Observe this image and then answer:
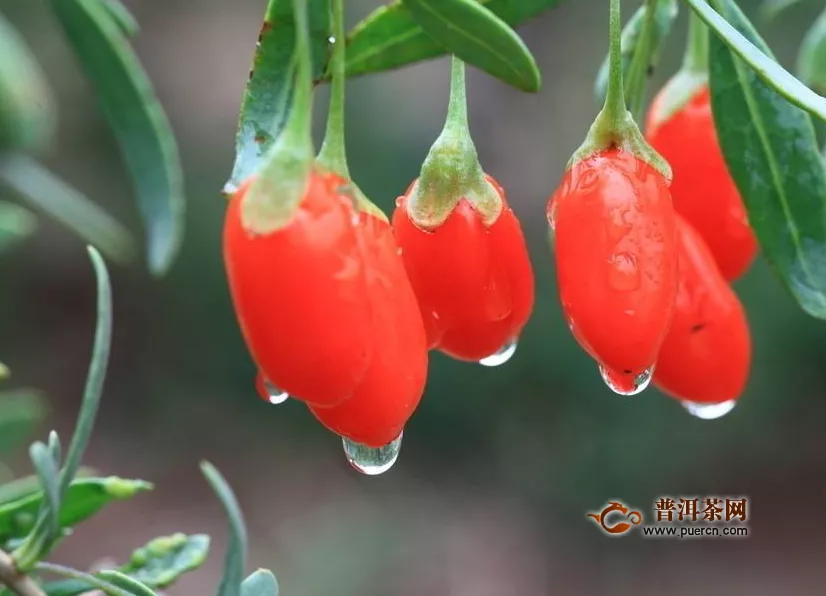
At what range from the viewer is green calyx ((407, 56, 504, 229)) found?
2.42 feet

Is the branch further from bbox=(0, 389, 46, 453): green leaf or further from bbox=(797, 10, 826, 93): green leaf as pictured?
bbox=(797, 10, 826, 93): green leaf

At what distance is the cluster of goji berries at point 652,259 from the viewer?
0.65m

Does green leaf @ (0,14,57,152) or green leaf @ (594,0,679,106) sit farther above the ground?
green leaf @ (594,0,679,106)

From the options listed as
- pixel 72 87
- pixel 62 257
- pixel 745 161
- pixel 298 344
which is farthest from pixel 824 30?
pixel 62 257

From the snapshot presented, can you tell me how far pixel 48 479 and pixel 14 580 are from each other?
0.08 metres

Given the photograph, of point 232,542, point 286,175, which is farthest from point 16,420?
point 286,175

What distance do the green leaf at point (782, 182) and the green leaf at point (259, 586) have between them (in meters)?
0.47

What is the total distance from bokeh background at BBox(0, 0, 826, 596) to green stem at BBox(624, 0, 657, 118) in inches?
105

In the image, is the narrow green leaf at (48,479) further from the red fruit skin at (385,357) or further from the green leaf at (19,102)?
the green leaf at (19,102)

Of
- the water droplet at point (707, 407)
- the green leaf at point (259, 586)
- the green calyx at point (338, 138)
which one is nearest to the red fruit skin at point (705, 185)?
the water droplet at point (707, 407)

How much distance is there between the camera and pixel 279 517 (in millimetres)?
4172

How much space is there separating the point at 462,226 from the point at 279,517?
3632mm

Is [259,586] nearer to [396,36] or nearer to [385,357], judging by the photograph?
[385,357]

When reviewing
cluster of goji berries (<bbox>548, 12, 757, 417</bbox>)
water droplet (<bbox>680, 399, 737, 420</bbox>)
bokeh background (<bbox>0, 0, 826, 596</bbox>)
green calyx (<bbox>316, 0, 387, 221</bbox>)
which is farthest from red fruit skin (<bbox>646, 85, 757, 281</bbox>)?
bokeh background (<bbox>0, 0, 826, 596</bbox>)
